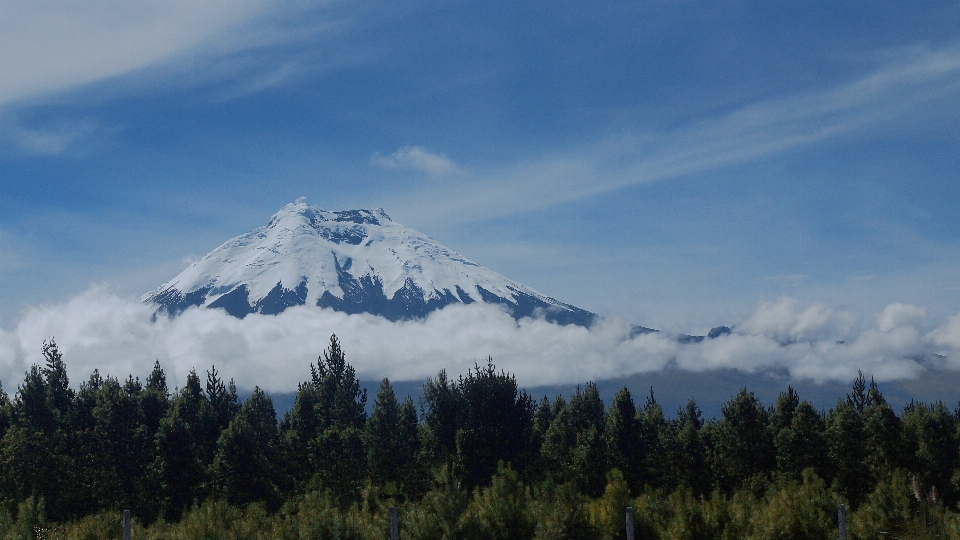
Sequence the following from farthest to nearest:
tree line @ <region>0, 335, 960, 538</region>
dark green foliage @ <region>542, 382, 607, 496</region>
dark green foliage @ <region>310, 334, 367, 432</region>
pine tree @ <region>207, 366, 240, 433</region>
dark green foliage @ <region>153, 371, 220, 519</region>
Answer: dark green foliage @ <region>310, 334, 367, 432</region> → pine tree @ <region>207, 366, 240, 433</region> → dark green foliage @ <region>542, 382, 607, 496</region> → dark green foliage @ <region>153, 371, 220, 519</region> → tree line @ <region>0, 335, 960, 538</region>

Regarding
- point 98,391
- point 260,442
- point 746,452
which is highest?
point 98,391

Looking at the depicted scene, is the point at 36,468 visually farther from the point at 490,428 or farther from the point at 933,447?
the point at 933,447

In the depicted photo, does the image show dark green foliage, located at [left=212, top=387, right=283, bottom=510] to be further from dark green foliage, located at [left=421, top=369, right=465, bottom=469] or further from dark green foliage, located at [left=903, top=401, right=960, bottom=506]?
dark green foliage, located at [left=903, top=401, right=960, bottom=506]

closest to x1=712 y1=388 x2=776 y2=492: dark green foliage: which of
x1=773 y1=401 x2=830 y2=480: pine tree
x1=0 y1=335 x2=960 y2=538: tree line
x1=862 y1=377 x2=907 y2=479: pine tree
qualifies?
x1=0 y1=335 x2=960 y2=538: tree line

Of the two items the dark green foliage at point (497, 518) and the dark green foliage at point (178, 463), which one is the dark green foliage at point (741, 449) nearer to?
the dark green foliage at point (497, 518)

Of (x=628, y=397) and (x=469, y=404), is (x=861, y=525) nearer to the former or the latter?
(x=628, y=397)

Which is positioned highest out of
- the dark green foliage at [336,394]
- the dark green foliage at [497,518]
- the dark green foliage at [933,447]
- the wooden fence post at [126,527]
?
the dark green foliage at [336,394]

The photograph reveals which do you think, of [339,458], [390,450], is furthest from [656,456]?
[339,458]

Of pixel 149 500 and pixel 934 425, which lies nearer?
pixel 149 500

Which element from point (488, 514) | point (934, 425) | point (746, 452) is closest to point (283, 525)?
point (488, 514)

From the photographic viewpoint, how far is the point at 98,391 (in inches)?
1831

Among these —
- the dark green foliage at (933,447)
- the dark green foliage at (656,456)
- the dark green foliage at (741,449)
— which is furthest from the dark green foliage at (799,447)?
the dark green foliage at (656,456)

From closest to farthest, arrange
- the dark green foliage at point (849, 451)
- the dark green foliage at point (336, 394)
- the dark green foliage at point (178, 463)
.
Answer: the dark green foliage at point (178, 463) < the dark green foliage at point (849, 451) < the dark green foliage at point (336, 394)

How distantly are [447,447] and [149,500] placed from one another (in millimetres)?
18306
